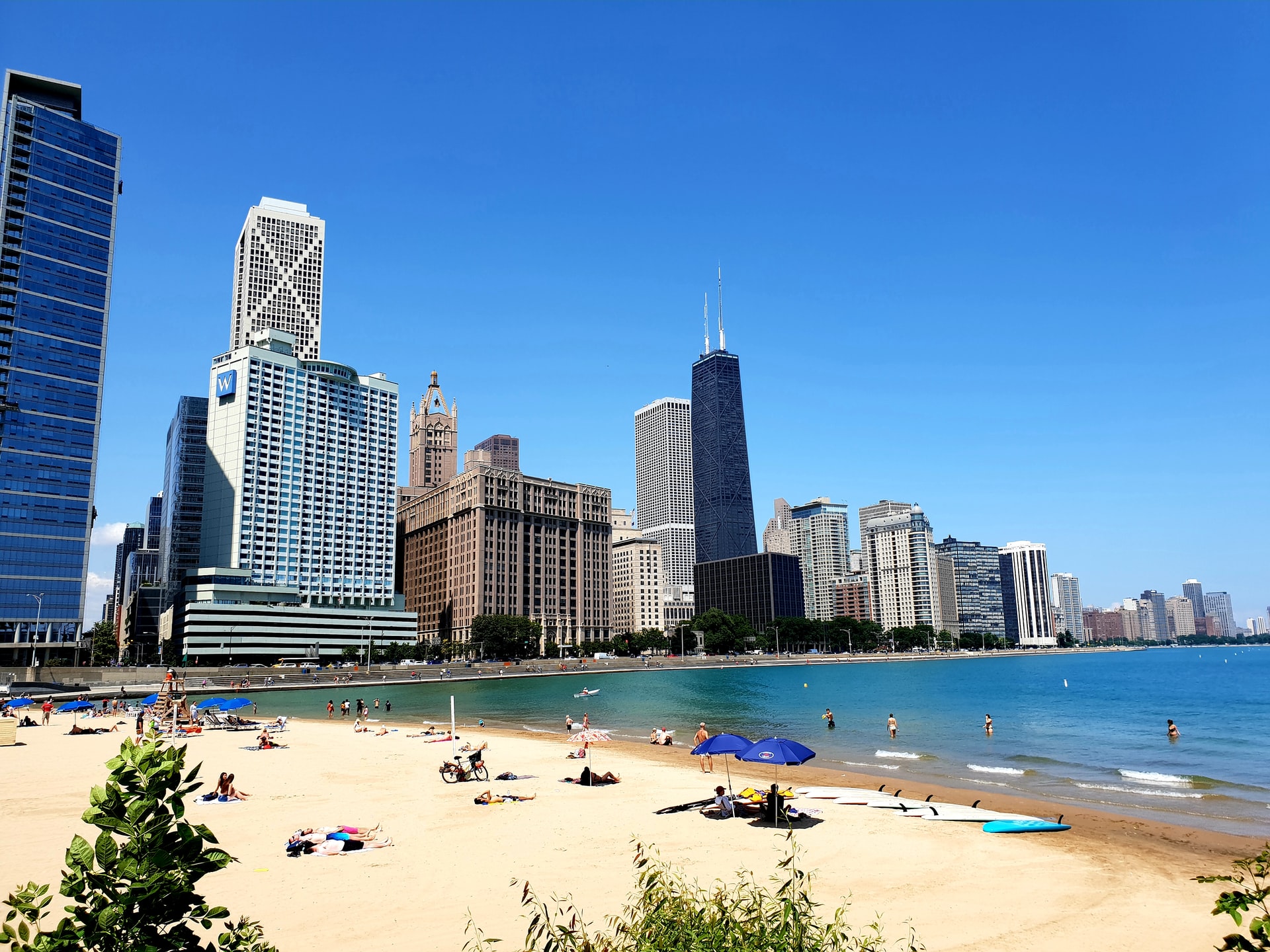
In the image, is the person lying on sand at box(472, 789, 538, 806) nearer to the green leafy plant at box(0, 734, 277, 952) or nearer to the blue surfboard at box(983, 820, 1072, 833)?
the blue surfboard at box(983, 820, 1072, 833)

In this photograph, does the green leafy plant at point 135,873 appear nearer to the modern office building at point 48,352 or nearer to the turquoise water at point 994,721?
the turquoise water at point 994,721

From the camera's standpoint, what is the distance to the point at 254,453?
191875mm

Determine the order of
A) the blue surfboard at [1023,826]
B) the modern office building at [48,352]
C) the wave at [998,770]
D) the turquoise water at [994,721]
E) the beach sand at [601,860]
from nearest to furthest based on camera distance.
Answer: the beach sand at [601,860]
the blue surfboard at [1023,826]
the turquoise water at [994,721]
the wave at [998,770]
the modern office building at [48,352]

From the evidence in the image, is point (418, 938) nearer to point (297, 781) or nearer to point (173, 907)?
point (173, 907)

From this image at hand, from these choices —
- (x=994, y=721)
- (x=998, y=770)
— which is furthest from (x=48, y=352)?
(x=998, y=770)

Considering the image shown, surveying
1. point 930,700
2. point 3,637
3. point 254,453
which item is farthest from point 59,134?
point 930,700

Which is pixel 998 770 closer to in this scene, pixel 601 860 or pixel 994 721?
pixel 601 860

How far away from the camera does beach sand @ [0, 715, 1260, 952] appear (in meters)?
17.5

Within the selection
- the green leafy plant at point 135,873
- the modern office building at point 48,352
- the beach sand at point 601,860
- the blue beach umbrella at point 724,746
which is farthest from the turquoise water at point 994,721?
the modern office building at point 48,352

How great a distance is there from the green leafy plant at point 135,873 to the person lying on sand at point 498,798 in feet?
93.6

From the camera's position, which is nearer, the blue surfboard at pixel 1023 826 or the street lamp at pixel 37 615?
the blue surfboard at pixel 1023 826

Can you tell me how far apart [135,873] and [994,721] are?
7788cm

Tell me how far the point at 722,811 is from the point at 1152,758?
3405 cm

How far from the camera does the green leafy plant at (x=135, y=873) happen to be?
447cm
